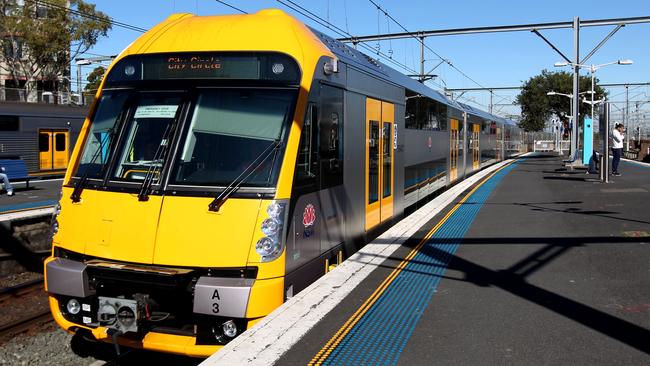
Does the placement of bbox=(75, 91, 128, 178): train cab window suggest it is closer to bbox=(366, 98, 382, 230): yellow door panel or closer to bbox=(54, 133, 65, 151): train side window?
bbox=(366, 98, 382, 230): yellow door panel

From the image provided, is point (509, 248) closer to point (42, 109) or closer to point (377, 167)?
point (377, 167)

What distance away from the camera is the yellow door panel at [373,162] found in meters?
8.06

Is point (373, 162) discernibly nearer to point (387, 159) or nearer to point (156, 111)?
point (387, 159)

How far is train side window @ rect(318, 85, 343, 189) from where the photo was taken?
607 cm

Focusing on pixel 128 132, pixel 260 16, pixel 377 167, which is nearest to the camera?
pixel 128 132

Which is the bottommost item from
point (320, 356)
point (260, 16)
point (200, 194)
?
point (320, 356)

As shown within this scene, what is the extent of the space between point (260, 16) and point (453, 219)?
5992 millimetres

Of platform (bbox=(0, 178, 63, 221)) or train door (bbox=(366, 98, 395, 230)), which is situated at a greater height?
train door (bbox=(366, 98, 395, 230))

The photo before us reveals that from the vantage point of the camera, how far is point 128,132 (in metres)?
5.60

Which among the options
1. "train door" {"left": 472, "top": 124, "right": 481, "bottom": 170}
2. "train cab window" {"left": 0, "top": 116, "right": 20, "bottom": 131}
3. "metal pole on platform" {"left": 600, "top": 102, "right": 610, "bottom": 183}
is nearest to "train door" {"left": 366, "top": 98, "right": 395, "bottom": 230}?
"metal pole on platform" {"left": 600, "top": 102, "right": 610, "bottom": 183}

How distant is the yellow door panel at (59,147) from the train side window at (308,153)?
2511 cm

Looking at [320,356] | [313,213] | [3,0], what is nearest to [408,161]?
[313,213]

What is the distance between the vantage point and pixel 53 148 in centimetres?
2766

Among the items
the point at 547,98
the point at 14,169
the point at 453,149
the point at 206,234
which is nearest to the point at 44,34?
the point at 14,169
